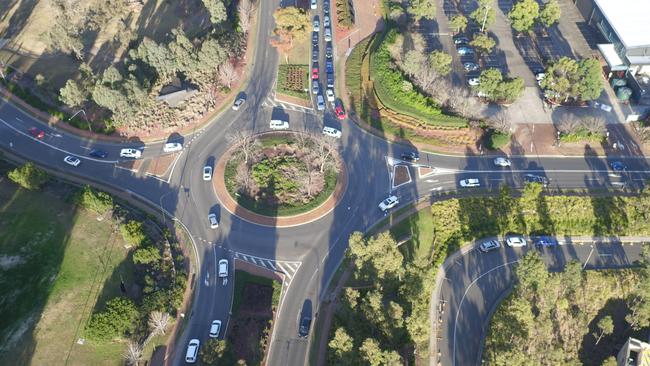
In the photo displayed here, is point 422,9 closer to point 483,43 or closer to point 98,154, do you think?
point 483,43

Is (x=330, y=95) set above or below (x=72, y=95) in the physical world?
above

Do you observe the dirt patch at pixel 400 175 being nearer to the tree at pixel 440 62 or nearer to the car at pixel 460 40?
the tree at pixel 440 62

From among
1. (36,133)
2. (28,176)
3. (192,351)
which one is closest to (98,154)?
(28,176)

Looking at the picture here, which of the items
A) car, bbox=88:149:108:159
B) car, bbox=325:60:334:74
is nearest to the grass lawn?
car, bbox=88:149:108:159

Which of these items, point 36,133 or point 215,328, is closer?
point 215,328

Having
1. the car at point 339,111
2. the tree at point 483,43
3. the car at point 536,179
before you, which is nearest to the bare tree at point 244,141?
the car at point 339,111

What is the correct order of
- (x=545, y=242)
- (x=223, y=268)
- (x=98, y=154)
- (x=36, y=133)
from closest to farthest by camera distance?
1. (x=223, y=268)
2. (x=545, y=242)
3. (x=98, y=154)
4. (x=36, y=133)
